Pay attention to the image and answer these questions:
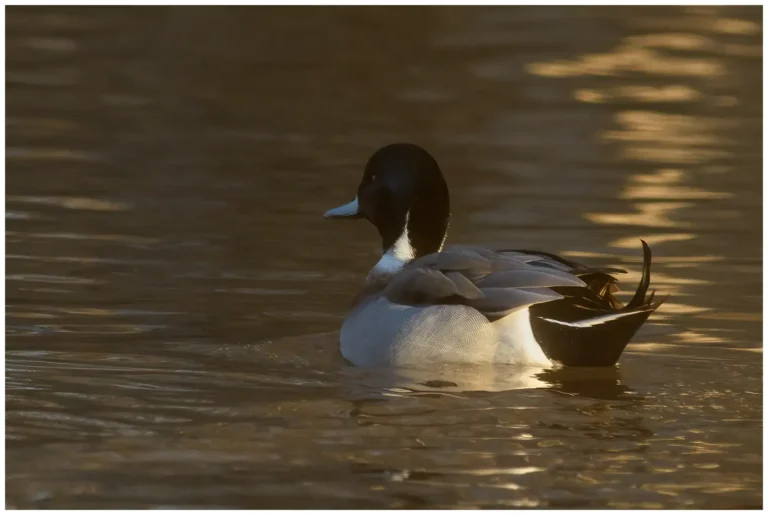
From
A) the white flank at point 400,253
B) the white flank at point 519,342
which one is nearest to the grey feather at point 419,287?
the white flank at point 519,342

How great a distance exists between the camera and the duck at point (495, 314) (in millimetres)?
8469

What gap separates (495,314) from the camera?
8.52m

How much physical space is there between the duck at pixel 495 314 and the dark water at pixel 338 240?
147mm

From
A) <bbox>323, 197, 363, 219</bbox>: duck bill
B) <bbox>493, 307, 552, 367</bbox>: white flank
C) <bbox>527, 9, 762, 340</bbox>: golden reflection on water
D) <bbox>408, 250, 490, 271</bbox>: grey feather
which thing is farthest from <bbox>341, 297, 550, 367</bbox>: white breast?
<bbox>527, 9, 762, 340</bbox>: golden reflection on water

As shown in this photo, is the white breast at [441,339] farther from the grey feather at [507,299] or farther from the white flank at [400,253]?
the white flank at [400,253]

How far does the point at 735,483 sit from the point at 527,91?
11.0 meters

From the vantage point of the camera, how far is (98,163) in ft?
46.3

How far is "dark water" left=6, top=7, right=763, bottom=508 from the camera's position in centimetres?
706

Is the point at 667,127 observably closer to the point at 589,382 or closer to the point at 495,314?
the point at 589,382

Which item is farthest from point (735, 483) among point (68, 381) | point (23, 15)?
point (23, 15)

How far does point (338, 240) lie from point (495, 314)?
346cm

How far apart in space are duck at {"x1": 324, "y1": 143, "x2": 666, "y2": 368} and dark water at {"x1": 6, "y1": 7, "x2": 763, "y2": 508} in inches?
5.8

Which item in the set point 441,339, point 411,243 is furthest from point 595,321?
point 411,243

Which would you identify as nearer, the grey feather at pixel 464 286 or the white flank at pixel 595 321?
the white flank at pixel 595 321
